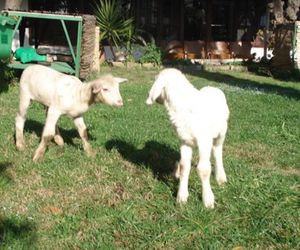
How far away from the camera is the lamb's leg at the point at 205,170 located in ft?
14.4

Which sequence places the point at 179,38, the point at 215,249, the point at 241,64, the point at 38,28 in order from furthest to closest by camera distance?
the point at 179,38 → the point at 241,64 → the point at 38,28 → the point at 215,249

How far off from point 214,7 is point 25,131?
1731cm

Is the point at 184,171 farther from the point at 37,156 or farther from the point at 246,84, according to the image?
the point at 246,84

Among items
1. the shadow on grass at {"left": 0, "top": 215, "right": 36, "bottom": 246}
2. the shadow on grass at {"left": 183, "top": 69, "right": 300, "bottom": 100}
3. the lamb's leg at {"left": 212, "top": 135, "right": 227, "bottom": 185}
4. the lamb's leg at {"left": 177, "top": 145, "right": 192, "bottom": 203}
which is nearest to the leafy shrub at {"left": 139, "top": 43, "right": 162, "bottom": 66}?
the shadow on grass at {"left": 183, "top": 69, "right": 300, "bottom": 100}

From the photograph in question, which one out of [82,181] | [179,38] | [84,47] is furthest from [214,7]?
[82,181]

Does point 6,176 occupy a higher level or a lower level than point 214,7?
lower

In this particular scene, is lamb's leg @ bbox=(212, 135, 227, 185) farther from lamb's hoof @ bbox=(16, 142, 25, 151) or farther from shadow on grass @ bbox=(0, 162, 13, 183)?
lamb's hoof @ bbox=(16, 142, 25, 151)

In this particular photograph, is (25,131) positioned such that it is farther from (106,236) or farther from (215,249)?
(215,249)

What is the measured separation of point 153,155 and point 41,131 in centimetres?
210

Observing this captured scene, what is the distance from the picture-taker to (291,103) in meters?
10.6

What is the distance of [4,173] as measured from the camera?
5.53 m

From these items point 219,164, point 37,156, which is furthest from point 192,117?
point 37,156

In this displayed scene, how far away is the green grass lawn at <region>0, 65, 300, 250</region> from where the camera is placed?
404 cm

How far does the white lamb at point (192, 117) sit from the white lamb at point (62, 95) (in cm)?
101
